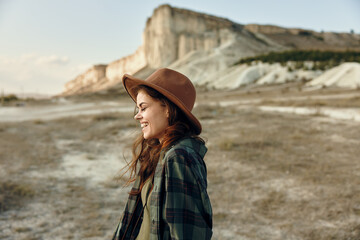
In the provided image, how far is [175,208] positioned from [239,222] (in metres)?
3.11

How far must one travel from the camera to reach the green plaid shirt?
3.59 ft

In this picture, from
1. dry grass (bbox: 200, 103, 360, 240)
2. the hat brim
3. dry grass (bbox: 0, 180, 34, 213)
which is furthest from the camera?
dry grass (bbox: 0, 180, 34, 213)

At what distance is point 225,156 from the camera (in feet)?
22.2

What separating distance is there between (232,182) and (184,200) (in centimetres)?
442

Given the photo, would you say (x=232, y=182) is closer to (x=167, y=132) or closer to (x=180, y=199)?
(x=167, y=132)

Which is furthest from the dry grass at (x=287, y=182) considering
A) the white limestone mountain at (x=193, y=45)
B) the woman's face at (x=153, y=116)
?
the white limestone mountain at (x=193, y=45)

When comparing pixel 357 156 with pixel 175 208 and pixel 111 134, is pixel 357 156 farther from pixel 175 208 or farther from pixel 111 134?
pixel 111 134

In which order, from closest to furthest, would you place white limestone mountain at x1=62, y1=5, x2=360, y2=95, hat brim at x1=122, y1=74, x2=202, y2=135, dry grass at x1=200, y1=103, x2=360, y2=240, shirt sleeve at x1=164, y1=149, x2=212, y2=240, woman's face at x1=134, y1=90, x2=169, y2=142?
shirt sleeve at x1=164, y1=149, x2=212, y2=240 < hat brim at x1=122, y1=74, x2=202, y2=135 < woman's face at x1=134, y1=90, x2=169, y2=142 < dry grass at x1=200, y1=103, x2=360, y2=240 < white limestone mountain at x1=62, y1=5, x2=360, y2=95

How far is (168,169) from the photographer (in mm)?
1125

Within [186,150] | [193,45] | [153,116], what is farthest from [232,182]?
[193,45]

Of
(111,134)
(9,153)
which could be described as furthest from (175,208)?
(111,134)

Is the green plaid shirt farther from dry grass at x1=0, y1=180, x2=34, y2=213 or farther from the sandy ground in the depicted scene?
dry grass at x1=0, y1=180, x2=34, y2=213

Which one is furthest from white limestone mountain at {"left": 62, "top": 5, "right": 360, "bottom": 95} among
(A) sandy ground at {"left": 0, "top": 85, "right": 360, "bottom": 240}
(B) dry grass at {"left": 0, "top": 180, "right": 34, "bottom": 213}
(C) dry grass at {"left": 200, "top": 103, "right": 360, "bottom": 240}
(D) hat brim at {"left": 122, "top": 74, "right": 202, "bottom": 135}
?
(D) hat brim at {"left": 122, "top": 74, "right": 202, "bottom": 135}

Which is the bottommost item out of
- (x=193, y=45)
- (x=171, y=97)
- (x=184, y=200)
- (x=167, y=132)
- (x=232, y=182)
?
(x=232, y=182)
